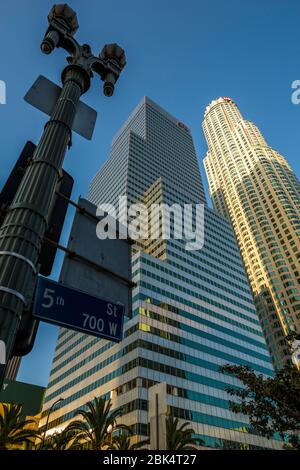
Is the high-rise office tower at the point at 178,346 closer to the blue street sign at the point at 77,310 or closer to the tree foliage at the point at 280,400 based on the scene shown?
the tree foliage at the point at 280,400

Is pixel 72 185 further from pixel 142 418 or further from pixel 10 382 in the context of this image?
pixel 10 382

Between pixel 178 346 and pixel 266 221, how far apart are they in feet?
310

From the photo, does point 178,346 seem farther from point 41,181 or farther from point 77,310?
point 41,181

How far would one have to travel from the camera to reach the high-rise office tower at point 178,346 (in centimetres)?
6253

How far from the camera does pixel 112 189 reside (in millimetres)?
140625

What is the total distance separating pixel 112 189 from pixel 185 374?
9104 centimetres

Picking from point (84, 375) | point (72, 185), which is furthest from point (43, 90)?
point (84, 375)

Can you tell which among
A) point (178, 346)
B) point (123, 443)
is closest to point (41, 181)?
point (123, 443)

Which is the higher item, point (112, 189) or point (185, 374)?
point (112, 189)

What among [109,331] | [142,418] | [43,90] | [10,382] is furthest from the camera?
[10,382]

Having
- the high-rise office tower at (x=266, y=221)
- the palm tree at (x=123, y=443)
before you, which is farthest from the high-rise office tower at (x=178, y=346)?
the high-rise office tower at (x=266, y=221)

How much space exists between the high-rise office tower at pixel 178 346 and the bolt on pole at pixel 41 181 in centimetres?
5874
